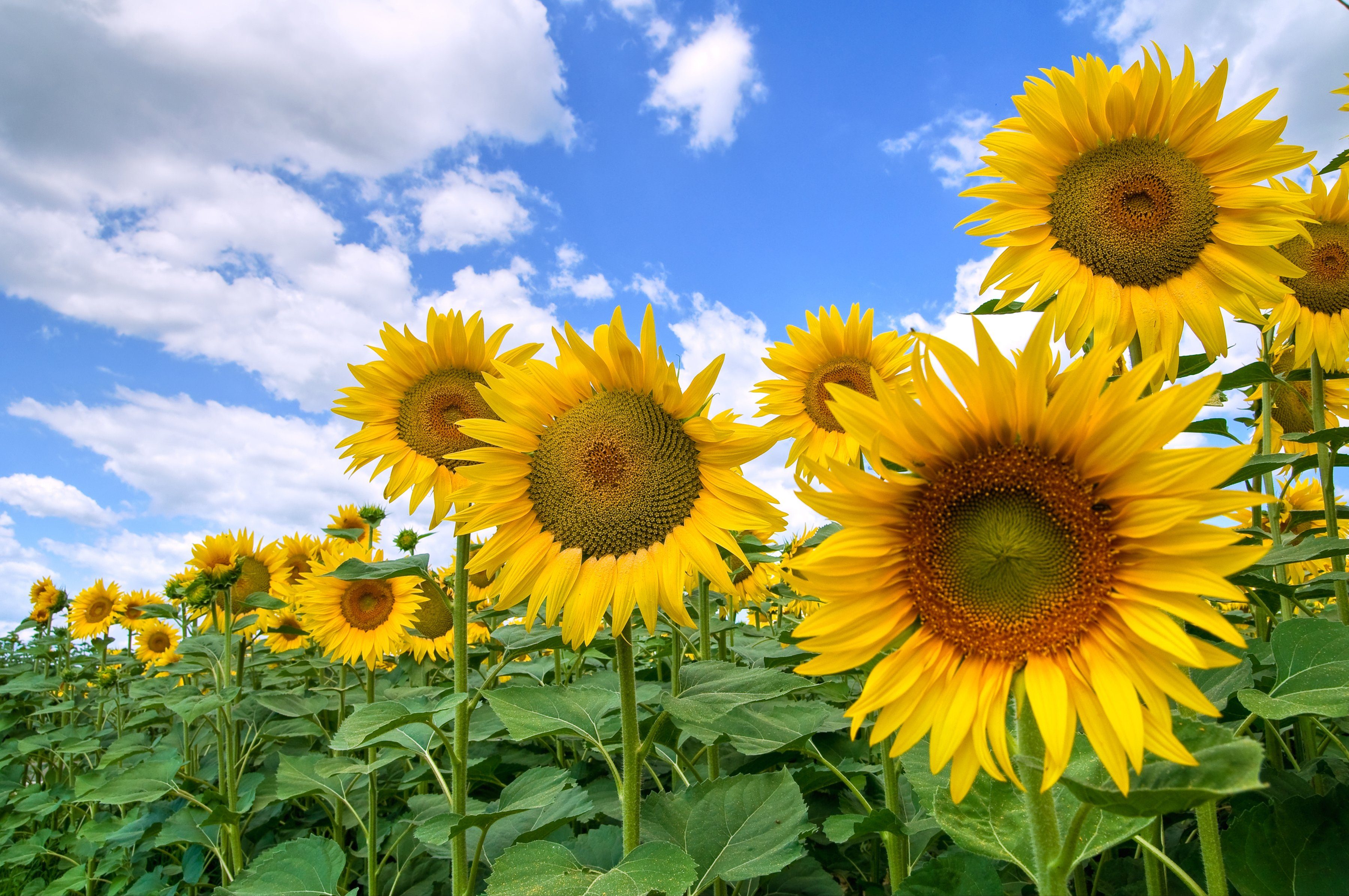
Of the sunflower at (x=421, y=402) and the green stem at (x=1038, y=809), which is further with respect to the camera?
the sunflower at (x=421, y=402)

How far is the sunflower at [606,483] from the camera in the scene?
6.73ft

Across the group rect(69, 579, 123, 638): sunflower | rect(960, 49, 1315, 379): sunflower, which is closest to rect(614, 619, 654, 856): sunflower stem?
rect(960, 49, 1315, 379): sunflower

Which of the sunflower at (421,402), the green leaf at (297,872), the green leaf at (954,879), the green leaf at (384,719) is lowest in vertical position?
the green leaf at (297,872)

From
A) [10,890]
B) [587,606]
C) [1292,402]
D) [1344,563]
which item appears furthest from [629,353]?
[10,890]

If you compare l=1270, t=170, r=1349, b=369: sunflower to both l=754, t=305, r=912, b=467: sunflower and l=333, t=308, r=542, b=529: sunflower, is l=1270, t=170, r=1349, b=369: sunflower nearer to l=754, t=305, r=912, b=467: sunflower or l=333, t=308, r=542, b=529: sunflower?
l=754, t=305, r=912, b=467: sunflower

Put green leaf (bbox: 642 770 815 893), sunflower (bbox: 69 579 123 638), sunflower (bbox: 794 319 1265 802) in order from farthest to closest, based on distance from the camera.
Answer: sunflower (bbox: 69 579 123 638) < green leaf (bbox: 642 770 815 893) < sunflower (bbox: 794 319 1265 802)

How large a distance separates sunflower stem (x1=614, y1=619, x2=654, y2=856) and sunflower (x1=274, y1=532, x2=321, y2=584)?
4.83m

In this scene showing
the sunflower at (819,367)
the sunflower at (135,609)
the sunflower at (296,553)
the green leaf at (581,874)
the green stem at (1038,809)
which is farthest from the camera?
the sunflower at (135,609)

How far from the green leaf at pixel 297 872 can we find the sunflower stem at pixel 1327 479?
345 centimetres

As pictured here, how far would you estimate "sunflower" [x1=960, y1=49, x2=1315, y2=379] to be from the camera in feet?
7.60

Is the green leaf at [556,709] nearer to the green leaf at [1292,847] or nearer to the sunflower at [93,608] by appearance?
the green leaf at [1292,847]

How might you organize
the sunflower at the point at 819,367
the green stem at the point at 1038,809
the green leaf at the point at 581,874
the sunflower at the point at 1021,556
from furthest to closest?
the sunflower at the point at 819,367, the green leaf at the point at 581,874, the green stem at the point at 1038,809, the sunflower at the point at 1021,556

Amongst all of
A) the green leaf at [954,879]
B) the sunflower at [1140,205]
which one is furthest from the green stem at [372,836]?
the sunflower at [1140,205]

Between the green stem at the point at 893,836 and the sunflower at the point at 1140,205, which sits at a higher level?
the sunflower at the point at 1140,205
